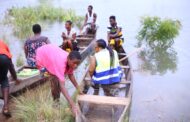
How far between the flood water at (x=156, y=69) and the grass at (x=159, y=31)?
1.31ft

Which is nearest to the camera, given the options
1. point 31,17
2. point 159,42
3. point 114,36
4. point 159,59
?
point 114,36

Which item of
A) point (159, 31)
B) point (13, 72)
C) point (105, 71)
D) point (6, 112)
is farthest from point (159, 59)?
point (6, 112)

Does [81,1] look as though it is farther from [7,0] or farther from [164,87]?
[164,87]

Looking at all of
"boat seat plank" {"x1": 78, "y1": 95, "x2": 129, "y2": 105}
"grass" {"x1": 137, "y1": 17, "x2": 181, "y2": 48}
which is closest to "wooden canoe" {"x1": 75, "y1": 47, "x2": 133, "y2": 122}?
"boat seat plank" {"x1": 78, "y1": 95, "x2": 129, "y2": 105}

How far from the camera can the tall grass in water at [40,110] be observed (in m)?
5.07

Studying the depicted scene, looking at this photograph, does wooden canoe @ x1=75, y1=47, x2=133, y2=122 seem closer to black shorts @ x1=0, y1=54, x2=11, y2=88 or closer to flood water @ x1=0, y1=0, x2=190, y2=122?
flood water @ x1=0, y1=0, x2=190, y2=122

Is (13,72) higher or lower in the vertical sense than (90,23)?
lower

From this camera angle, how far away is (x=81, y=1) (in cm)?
2320

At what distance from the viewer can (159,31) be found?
11.2 m

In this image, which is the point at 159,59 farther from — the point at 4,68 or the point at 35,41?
the point at 4,68

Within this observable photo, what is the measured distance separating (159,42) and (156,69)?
86.2 inches

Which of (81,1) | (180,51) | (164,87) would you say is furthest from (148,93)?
(81,1)

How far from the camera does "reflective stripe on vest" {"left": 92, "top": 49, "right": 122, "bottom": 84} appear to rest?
5.89 meters

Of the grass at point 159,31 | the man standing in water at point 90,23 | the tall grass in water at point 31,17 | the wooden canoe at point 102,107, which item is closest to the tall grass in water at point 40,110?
the wooden canoe at point 102,107
